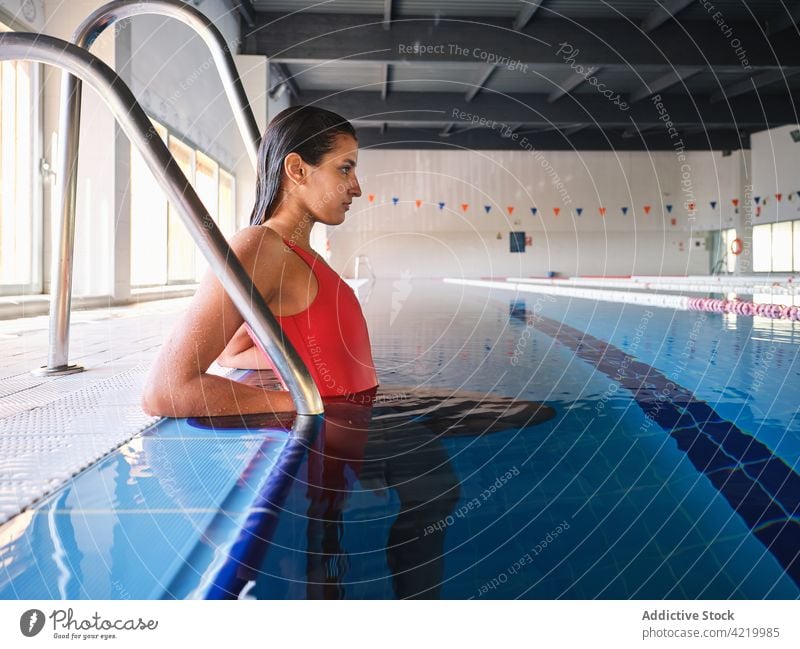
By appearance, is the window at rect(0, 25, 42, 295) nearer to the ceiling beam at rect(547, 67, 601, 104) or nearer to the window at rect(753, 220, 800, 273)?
the ceiling beam at rect(547, 67, 601, 104)

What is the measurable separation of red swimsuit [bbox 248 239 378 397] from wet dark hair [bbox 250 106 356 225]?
145 mm

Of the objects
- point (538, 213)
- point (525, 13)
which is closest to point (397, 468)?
point (525, 13)

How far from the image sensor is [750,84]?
11555 millimetres

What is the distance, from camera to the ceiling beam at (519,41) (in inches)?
335

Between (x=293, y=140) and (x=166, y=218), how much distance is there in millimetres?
6975

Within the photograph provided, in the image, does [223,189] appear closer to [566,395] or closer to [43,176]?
[43,176]

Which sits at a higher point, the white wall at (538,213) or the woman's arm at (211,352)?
the white wall at (538,213)

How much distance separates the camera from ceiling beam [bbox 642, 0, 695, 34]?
7.77 meters

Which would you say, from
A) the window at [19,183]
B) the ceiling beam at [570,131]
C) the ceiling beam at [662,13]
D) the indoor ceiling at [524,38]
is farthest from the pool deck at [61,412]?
the ceiling beam at [570,131]

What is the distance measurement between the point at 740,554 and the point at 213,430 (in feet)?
3.06

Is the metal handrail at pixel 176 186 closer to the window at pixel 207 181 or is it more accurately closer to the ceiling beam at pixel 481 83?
the window at pixel 207 181

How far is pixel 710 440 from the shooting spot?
4.53ft

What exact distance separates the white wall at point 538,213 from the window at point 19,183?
11431 mm

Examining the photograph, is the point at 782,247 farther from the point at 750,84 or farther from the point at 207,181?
the point at 207,181
